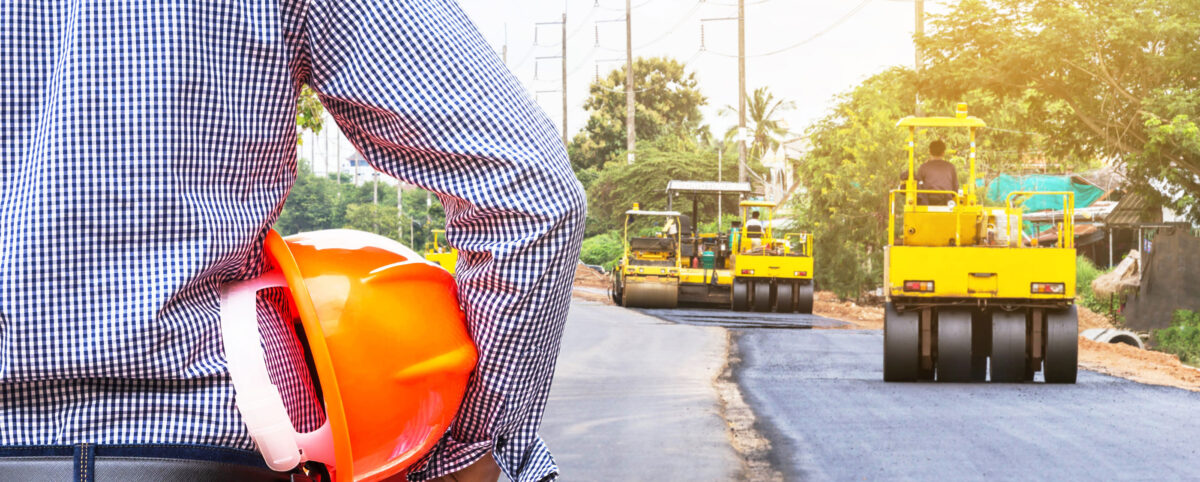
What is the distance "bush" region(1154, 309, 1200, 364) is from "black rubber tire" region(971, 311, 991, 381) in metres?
8.95

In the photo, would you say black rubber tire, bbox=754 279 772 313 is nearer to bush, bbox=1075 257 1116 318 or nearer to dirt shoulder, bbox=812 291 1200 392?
dirt shoulder, bbox=812 291 1200 392

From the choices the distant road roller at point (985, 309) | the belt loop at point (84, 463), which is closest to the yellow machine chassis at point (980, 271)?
the distant road roller at point (985, 309)

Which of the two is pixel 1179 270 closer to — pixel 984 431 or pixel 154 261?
pixel 984 431

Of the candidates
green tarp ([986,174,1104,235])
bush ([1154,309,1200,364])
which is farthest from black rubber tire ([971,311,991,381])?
green tarp ([986,174,1104,235])

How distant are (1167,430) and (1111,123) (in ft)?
42.2

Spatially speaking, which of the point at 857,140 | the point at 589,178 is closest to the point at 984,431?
the point at 857,140

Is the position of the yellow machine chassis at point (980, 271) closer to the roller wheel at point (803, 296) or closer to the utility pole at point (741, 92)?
the roller wheel at point (803, 296)

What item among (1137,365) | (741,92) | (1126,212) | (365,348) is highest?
(741,92)

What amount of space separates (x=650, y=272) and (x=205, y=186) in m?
24.2

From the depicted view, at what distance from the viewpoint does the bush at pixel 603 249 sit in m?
48.4

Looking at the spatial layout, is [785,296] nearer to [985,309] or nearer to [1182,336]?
[1182,336]

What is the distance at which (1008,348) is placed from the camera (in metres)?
11.5

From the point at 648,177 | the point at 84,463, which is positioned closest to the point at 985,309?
the point at 84,463

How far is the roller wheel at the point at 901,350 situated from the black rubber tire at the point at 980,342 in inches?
27.4
